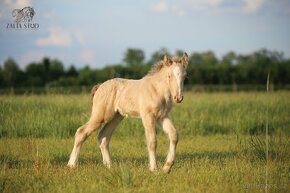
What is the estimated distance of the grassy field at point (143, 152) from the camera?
7.76m

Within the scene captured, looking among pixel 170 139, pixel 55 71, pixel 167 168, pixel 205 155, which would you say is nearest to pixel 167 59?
pixel 170 139

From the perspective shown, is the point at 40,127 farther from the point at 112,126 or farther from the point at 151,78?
the point at 151,78

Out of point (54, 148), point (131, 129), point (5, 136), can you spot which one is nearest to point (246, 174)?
point (54, 148)

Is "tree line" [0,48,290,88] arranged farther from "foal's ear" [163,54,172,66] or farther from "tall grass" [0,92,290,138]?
"foal's ear" [163,54,172,66]

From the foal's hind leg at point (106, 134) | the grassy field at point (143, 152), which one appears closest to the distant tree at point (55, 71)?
the grassy field at point (143, 152)

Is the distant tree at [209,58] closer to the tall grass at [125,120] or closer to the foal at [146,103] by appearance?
the tall grass at [125,120]

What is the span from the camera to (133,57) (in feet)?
257

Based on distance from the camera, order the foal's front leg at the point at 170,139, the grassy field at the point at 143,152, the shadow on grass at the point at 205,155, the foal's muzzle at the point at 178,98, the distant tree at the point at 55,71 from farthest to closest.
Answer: the distant tree at the point at 55,71 < the shadow on grass at the point at 205,155 < the foal's front leg at the point at 170,139 < the foal's muzzle at the point at 178,98 < the grassy field at the point at 143,152

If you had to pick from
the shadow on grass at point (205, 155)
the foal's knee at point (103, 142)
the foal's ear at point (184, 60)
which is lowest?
the shadow on grass at point (205, 155)

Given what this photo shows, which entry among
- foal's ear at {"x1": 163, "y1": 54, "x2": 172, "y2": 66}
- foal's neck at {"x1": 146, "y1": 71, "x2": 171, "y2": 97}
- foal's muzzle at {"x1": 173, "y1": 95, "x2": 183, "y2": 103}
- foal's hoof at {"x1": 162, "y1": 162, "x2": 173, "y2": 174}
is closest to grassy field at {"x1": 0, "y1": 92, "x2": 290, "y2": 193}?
foal's hoof at {"x1": 162, "y1": 162, "x2": 173, "y2": 174}

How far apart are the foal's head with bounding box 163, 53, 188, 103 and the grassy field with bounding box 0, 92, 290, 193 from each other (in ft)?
4.99

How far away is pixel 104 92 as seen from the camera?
1030 centimetres

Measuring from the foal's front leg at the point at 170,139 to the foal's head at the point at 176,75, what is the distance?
2.08 ft

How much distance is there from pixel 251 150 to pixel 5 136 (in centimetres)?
795
